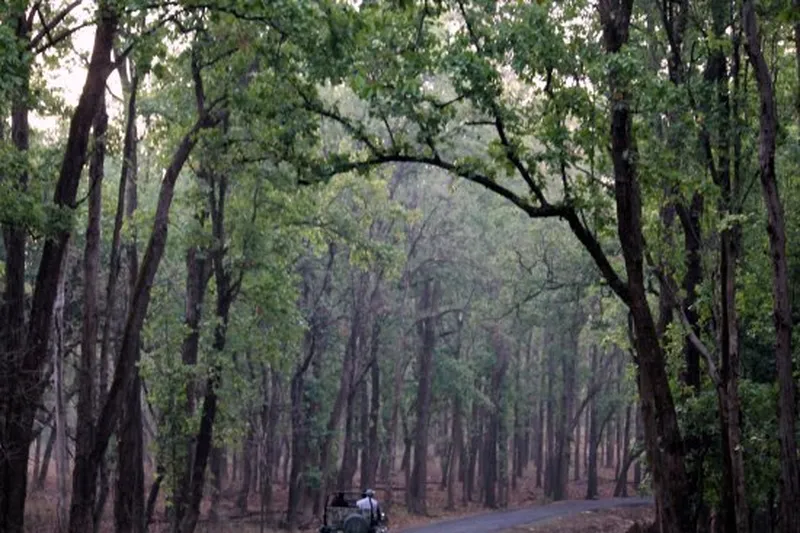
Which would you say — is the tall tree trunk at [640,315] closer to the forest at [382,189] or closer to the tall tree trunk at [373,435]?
the forest at [382,189]

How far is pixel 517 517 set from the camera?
1535 inches

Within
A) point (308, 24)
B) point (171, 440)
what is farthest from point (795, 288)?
point (171, 440)

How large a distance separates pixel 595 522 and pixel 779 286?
27.7 meters

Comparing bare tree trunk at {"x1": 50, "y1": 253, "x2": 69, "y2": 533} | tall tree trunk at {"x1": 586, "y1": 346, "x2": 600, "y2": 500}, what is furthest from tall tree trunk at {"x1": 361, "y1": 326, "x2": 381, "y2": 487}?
bare tree trunk at {"x1": 50, "y1": 253, "x2": 69, "y2": 533}

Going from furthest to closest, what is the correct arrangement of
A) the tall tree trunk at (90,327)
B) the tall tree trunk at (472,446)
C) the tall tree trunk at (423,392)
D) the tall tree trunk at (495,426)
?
1. the tall tree trunk at (472,446)
2. the tall tree trunk at (495,426)
3. the tall tree trunk at (423,392)
4. the tall tree trunk at (90,327)

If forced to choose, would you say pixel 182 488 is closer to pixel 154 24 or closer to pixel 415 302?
pixel 154 24

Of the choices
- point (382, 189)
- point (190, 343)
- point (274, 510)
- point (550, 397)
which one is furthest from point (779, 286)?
point (550, 397)

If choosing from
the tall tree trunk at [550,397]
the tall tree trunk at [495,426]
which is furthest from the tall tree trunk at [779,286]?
the tall tree trunk at [550,397]

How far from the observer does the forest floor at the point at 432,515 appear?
34006 millimetres

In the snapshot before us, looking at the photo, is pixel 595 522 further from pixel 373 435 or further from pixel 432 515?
pixel 373 435

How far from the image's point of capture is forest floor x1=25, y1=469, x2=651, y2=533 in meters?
34.0

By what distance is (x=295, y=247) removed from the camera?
25562 millimetres

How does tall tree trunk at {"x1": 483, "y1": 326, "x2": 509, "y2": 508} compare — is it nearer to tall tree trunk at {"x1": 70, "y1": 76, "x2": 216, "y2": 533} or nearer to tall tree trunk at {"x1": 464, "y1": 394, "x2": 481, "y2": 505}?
tall tree trunk at {"x1": 464, "y1": 394, "x2": 481, "y2": 505}

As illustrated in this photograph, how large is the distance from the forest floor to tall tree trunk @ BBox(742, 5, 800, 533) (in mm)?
22772
